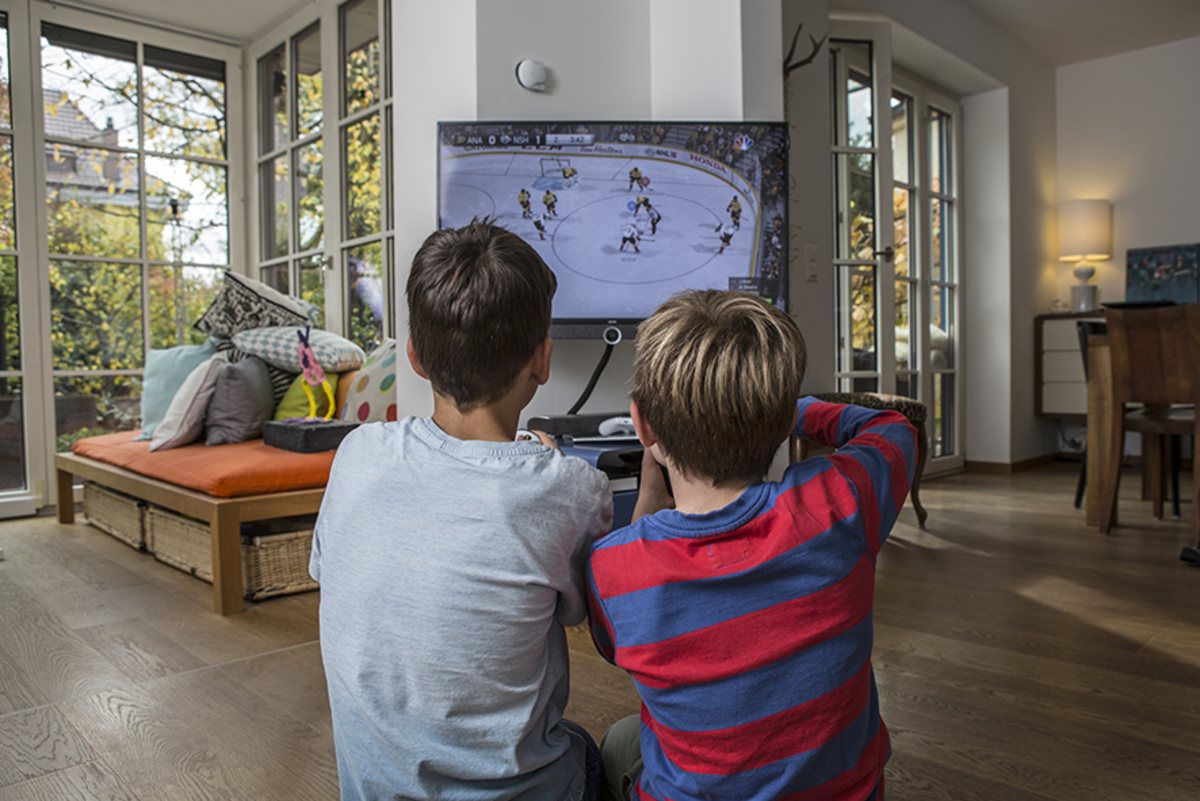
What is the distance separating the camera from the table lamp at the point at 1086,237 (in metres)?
4.96

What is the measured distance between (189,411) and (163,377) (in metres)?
0.58

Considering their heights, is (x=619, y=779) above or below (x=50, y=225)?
below

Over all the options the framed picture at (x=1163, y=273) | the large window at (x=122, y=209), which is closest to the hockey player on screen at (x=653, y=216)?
the large window at (x=122, y=209)

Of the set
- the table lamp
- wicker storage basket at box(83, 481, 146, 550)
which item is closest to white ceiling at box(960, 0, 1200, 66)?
the table lamp

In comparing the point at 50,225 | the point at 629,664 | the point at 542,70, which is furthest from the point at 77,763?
the point at 50,225

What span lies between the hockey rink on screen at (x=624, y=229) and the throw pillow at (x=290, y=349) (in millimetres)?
1318

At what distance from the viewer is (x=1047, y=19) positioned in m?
4.50

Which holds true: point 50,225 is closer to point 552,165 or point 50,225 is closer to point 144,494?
point 144,494

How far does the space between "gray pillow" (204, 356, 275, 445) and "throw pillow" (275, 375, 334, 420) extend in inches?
2.1

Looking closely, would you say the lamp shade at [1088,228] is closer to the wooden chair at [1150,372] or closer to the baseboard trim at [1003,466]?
the baseboard trim at [1003,466]

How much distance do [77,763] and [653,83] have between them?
79.9 inches

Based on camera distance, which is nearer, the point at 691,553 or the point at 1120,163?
the point at 691,553

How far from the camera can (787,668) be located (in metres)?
0.69

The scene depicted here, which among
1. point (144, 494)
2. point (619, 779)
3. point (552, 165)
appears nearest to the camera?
point (619, 779)
